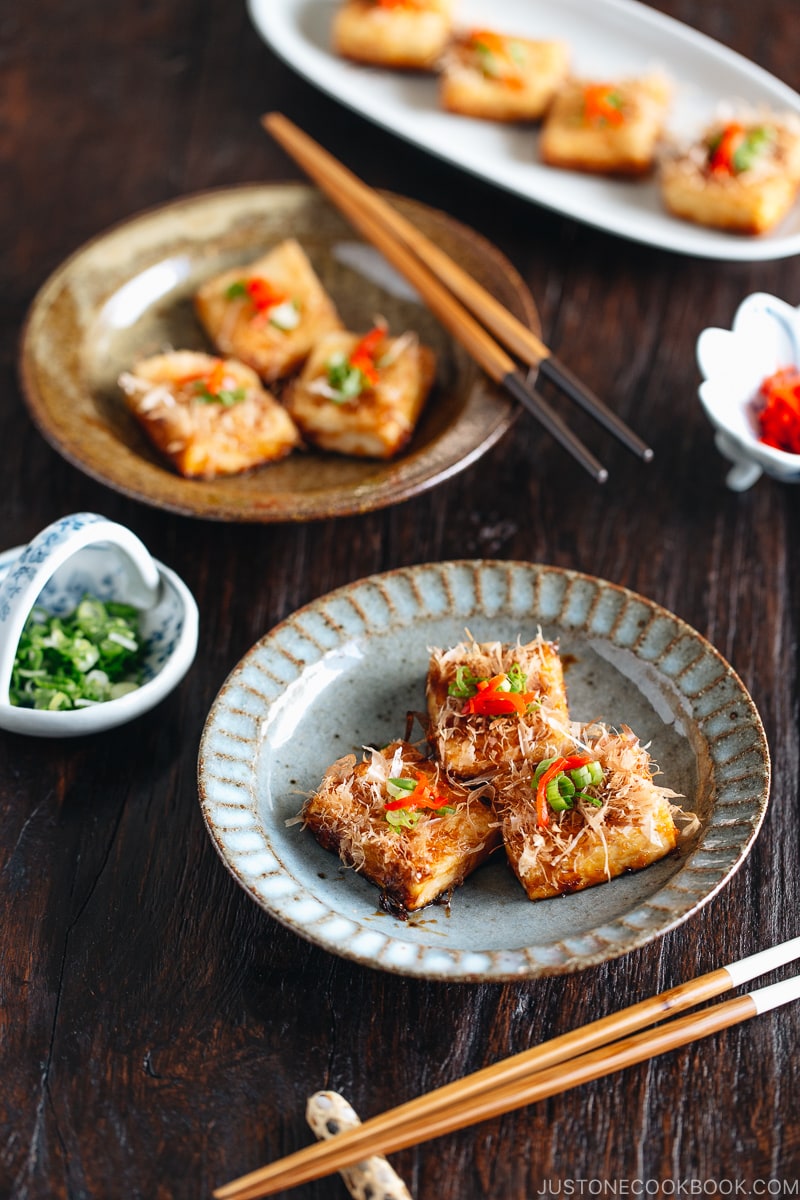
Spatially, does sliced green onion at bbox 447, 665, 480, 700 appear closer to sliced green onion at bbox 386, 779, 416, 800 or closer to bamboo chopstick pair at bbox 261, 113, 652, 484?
sliced green onion at bbox 386, 779, 416, 800

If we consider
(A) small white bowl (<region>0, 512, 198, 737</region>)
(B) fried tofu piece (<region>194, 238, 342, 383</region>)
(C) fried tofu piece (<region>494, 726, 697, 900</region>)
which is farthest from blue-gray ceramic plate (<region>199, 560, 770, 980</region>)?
(B) fried tofu piece (<region>194, 238, 342, 383</region>)

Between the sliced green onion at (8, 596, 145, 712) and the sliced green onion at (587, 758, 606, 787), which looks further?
the sliced green onion at (8, 596, 145, 712)

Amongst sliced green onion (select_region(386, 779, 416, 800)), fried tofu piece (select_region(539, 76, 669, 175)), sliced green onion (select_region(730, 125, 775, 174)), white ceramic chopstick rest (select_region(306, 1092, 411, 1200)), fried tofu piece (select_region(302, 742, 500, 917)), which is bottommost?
white ceramic chopstick rest (select_region(306, 1092, 411, 1200))

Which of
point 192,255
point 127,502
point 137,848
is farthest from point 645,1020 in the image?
point 192,255

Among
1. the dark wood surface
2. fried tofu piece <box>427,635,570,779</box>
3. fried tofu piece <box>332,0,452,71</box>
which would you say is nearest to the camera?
the dark wood surface

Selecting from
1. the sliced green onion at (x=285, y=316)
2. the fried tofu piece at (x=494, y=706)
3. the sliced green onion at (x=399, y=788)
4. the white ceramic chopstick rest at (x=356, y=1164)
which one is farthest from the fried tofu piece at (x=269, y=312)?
the white ceramic chopstick rest at (x=356, y=1164)

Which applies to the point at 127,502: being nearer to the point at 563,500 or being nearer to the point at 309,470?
the point at 309,470

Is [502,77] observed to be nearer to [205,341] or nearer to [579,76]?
[579,76]
